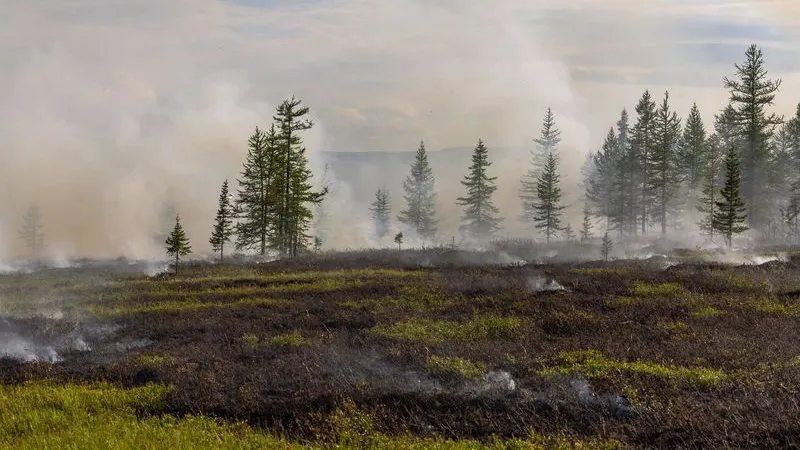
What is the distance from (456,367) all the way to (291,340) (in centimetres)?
559

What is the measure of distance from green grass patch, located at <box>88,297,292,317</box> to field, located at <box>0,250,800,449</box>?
11cm

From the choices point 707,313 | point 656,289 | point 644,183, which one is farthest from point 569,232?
point 707,313

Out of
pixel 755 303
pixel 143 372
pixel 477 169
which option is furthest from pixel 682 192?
pixel 143 372

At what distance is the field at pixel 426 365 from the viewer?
8.06 m

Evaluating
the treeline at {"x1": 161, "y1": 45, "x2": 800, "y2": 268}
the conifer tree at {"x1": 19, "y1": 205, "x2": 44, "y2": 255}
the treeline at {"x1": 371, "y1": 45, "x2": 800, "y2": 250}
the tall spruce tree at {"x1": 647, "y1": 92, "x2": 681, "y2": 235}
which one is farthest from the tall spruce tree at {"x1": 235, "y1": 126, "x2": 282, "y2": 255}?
the conifer tree at {"x1": 19, "y1": 205, "x2": 44, "y2": 255}

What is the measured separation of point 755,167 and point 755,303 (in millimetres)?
45820

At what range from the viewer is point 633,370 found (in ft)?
35.4

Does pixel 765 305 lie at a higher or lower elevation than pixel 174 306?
higher

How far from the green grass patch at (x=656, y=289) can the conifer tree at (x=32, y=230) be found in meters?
90.4

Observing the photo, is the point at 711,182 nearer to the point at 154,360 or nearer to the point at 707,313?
the point at 707,313

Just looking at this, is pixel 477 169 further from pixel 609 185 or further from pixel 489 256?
pixel 489 256

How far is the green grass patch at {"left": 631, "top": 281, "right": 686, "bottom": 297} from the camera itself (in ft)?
66.7

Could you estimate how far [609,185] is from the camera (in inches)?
2916

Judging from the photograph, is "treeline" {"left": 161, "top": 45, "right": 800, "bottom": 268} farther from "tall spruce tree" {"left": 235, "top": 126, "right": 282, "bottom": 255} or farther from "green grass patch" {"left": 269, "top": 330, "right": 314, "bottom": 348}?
"green grass patch" {"left": 269, "top": 330, "right": 314, "bottom": 348}
